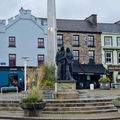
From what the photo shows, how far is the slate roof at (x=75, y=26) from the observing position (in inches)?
2052

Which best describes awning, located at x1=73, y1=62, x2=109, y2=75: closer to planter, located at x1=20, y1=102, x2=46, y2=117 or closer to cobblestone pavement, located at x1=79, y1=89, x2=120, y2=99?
cobblestone pavement, located at x1=79, y1=89, x2=120, y2=99

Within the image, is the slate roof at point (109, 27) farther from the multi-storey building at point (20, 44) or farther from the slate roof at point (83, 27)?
the multi-storey building at point (20, 44)

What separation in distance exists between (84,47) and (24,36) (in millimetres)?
8442

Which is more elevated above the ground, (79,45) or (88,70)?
(79,45)

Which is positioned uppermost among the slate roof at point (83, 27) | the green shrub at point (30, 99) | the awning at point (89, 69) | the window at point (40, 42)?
the slate roof at point (83, 27)

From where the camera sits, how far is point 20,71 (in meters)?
49.4

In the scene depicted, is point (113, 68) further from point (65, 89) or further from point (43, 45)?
point (65, 89)

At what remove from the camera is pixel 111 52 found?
53906mm

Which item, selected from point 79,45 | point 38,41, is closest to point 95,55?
point 79,45

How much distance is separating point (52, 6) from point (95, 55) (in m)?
25.3

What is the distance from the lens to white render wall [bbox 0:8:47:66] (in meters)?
49.3

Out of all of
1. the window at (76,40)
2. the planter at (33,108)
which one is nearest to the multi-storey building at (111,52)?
the window at (76,40)

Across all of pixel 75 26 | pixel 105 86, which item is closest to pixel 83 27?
pixel 75 26

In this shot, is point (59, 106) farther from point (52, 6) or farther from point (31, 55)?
point (31, 55)
